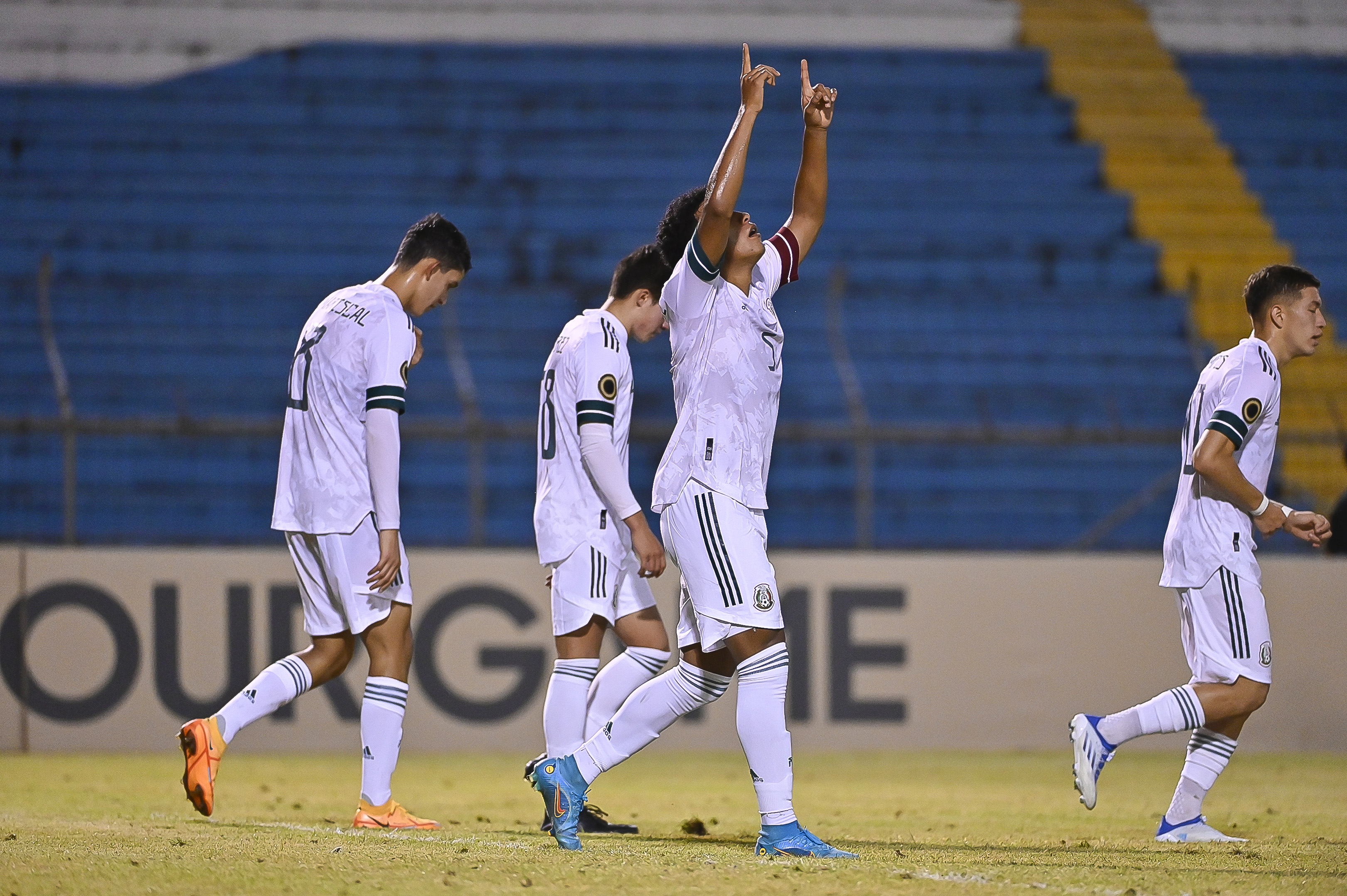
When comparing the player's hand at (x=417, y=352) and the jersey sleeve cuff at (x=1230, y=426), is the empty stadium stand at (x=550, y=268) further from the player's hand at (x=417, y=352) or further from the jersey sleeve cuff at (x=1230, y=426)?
the jersey sleeve cuff at (x=1230, y=426)

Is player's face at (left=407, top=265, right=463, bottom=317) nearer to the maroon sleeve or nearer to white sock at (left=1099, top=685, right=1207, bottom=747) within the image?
the maroon sleeve

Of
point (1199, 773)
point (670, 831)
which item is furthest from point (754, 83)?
point (1199, 773)

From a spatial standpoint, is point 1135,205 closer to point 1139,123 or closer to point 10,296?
point 1139,123

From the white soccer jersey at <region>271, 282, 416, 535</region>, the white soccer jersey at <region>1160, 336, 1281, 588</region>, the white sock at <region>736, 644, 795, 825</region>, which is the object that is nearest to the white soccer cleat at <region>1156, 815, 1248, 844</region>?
the white soccer jersey at <region>1160, 336, 1281, 588</region>

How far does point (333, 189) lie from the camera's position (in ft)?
49.5

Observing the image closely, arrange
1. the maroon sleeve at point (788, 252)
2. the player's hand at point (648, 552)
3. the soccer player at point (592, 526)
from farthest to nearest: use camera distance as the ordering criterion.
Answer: the soccer player at point (592, 526) < the player's hand at point (648, 552) < the maroon sleeve at point (788, 252)

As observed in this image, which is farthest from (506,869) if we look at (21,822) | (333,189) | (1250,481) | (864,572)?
(333,189)

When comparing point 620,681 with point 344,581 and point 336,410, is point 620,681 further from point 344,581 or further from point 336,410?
point 336,410

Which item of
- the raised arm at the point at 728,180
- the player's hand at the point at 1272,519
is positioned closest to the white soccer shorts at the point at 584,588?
the raised arm at the point at 728,180

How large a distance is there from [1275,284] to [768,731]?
2.50 meters

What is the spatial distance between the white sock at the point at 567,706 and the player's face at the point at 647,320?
1220 mm

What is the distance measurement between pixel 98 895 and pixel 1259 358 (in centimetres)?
398

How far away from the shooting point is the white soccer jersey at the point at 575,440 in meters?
5.75

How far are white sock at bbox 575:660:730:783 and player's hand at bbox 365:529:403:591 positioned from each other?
0.95m
